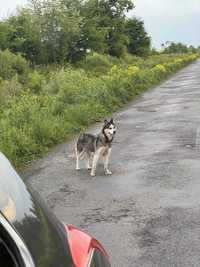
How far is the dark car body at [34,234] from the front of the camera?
2.31 m

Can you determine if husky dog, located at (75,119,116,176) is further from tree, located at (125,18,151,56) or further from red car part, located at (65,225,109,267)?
tree, located at (125,18,151,56)

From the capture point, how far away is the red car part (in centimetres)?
270

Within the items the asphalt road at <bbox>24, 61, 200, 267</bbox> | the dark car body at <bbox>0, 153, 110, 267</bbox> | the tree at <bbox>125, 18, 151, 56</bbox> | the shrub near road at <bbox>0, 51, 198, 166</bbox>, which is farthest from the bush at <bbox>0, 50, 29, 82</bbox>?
the tree at <bbox>125, 18, 151, 56</bbox>

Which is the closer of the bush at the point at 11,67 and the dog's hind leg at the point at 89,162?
the dog's hind leg at the point at 89,162

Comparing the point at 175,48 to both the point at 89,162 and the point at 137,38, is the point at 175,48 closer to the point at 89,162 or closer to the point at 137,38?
the point at 137,38

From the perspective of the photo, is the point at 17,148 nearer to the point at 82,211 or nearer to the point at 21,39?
the point at 82,211

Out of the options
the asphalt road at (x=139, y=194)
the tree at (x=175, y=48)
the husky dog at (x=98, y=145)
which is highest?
the husky dog at (x=98, y=145)

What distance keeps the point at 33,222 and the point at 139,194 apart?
6.77m

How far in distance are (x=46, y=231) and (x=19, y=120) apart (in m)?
12.3

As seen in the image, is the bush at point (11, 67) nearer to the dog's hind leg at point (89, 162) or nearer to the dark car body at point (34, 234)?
the dog's hind leg at point (89, 162)

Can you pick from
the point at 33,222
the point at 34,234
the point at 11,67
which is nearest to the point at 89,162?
the point at 33,222

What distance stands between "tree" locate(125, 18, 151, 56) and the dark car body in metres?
65.8

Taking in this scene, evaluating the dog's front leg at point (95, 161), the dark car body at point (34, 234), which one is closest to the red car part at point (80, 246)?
the dark car body at point (34, 234)

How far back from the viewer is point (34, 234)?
2525 millimetres
